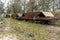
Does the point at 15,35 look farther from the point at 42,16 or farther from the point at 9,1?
the point at 9,1

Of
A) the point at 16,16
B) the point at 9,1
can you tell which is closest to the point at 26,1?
the point at 9,1

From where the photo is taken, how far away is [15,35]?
14.3 feet

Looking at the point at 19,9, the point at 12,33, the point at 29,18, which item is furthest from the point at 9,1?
the point at 12,33

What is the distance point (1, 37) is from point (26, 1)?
47.9ft

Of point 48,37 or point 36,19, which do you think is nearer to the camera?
point 48,37

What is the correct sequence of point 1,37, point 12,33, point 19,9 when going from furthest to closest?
point 19,9
point 12,33
point 1,37

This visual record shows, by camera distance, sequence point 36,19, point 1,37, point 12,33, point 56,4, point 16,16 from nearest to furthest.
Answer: point 1,37
point 12,33
point 36,19
point 16,16
point 56,4

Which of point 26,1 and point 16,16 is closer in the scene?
point 16,16

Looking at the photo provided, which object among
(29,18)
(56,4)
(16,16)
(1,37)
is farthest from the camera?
(56,4)

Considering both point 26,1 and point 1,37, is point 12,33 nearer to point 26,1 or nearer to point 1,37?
point 1,37

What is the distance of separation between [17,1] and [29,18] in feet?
35.4

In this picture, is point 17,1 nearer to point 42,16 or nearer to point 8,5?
point 8,5

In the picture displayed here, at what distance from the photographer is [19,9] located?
18.1 metres

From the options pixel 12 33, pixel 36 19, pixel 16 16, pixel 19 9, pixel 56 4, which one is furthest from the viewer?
pixel 19 9
